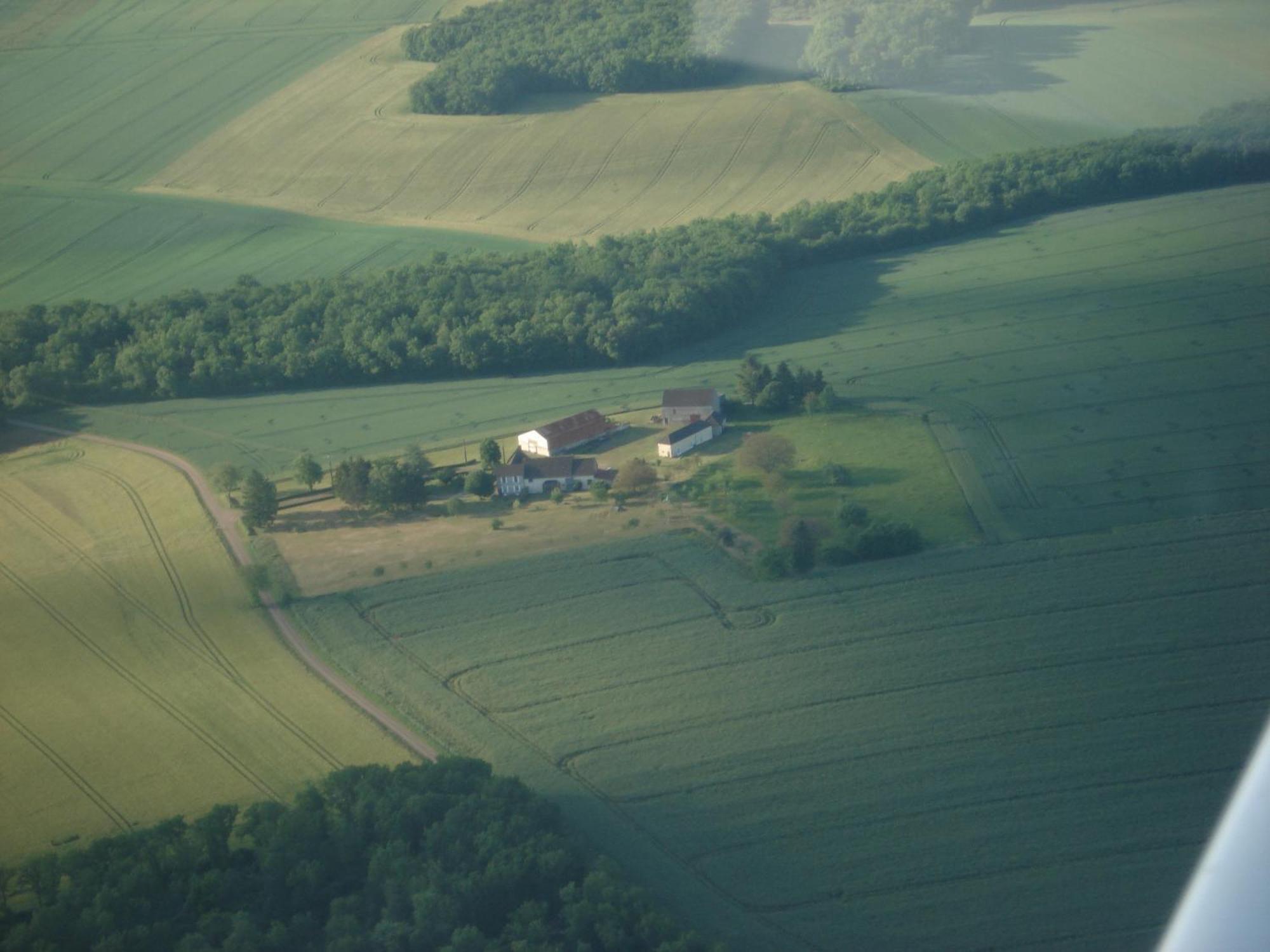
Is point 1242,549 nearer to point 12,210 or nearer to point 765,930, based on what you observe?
point 765,930

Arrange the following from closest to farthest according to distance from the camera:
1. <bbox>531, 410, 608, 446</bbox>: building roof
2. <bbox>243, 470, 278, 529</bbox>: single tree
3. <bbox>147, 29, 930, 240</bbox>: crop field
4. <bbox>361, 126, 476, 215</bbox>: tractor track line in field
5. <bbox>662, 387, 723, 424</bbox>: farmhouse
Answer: <bbox>243, 470, 278, 529</bbox>: single tree, <bbox>531, 410, 608, 446</bbox>: building roof, <bbox>662, 387, 723, 424</bbox>: farmhouse, <bbox>147, 29, 930, 240</bbox>: crop field, <bbox>361, 126, 476, 215</bbox>: tractor track line in field

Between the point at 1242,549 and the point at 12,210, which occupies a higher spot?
the point at 12,210

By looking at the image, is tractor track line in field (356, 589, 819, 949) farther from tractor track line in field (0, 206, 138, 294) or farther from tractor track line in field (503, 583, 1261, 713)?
tractor track line in field (0, 206, 138, 294)

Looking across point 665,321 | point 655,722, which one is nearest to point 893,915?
point 655,722

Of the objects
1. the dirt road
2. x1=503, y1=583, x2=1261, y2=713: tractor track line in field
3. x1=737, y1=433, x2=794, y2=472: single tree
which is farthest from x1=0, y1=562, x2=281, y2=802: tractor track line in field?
x1=737, y1=433, x2=794, y2=472: single tree

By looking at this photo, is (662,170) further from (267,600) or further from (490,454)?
(267,600)

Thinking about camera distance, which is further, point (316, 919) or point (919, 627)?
point (919, 627)
